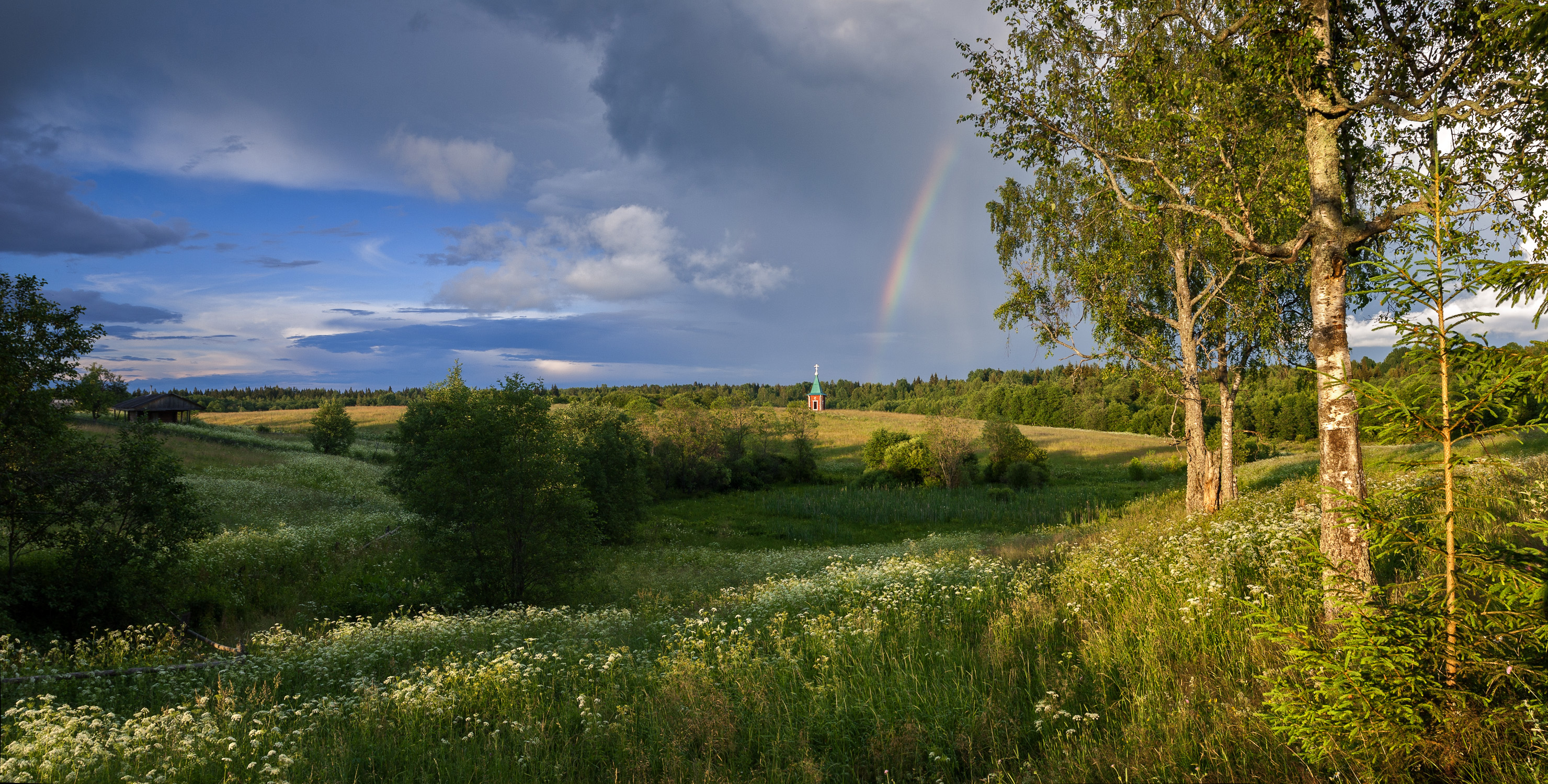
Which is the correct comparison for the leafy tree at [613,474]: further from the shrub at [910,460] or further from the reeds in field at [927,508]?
the shrub at [910,460]

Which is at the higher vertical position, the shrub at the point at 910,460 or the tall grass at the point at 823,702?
the tall grass at the point at 823,702

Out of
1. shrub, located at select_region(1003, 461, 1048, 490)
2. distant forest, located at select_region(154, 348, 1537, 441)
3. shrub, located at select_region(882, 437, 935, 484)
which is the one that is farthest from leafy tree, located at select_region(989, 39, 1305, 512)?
shrub, located at select_region(882, 437, 935, 484)

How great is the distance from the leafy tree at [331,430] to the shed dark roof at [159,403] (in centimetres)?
2690

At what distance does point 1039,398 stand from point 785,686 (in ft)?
354

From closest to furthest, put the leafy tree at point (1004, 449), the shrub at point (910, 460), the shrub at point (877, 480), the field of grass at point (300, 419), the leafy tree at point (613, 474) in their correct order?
the leafy tree at point (613, 474) < the leafy tree at point (1004, 449) < the shrub at point (910, 460) < the shrub at point (877, 480) < the field of grass at point (300, 419)

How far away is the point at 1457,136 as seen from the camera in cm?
683

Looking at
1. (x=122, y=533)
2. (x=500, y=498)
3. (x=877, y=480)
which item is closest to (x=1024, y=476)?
(x=877, y=480)

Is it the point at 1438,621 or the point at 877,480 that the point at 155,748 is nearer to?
the point at 1438,621

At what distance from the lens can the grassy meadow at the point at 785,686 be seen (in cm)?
459

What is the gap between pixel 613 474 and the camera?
3653 cm

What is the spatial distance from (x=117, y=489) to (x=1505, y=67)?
24.9 metres

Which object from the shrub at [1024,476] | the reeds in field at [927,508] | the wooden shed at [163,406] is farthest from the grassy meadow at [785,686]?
the wooden shed at [163,406]

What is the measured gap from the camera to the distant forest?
21.1 m

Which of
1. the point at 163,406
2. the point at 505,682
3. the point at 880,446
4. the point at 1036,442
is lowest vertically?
the point at 1036,442
